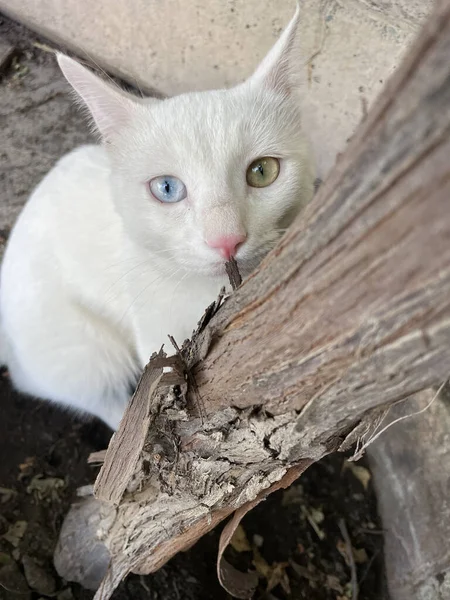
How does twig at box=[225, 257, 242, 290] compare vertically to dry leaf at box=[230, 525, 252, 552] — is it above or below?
above

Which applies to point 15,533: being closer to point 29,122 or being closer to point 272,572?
point 272,572

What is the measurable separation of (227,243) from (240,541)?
114 cm

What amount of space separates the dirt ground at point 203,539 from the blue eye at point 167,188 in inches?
42.5

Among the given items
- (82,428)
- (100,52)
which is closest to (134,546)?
(82,428)

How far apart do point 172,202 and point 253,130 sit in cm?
20

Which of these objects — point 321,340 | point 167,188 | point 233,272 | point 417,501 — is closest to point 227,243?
point 233,272

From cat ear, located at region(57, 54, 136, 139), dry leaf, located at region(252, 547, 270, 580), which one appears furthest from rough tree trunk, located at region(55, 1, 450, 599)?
dry leaf, located at region(252, 547, 270, 580)

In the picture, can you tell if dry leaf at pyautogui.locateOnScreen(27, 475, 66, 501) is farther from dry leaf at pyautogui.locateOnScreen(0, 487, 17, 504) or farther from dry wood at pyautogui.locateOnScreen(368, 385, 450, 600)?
dry wood at pyautogui.locateOnScreen(368, 385, 450, 600)

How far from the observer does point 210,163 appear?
0.90m

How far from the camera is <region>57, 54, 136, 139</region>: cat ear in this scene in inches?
37.8

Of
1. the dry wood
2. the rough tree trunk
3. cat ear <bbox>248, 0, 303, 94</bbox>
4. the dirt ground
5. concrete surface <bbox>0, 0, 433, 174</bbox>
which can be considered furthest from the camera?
concrete surface <bbox>0, 0, 433, 174</bbox>

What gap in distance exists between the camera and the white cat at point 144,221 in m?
0.91

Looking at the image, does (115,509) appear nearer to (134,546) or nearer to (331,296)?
(134,546)

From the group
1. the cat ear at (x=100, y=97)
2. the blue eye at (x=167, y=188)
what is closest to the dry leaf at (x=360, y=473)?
the blue eye at (x=167, y=188)
